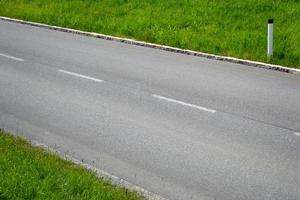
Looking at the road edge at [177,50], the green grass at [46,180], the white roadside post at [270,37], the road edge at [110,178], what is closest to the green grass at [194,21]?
the white roadside post at [270,37]

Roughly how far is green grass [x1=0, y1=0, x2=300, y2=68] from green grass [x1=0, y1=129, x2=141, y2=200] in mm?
8773

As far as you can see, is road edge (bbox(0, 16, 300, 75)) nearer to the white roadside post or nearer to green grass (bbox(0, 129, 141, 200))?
the white roadside post

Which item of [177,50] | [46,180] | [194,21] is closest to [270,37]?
[177,50]

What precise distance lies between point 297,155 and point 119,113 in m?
3.95

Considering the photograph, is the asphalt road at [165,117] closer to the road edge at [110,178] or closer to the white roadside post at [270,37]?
the road edge at [110,178]

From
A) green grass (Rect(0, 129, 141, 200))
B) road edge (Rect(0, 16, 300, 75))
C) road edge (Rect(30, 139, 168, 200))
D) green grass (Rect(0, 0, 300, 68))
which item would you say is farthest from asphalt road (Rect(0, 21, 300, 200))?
green grass (Rect(0, 0, 300, 68))

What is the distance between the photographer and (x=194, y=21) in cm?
1966

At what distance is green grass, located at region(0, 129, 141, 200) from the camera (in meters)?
7.07

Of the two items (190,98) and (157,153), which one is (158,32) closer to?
(190,98)

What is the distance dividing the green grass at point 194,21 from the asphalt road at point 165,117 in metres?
1.21

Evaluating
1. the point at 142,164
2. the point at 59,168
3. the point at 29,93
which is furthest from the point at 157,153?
the point at 29,93

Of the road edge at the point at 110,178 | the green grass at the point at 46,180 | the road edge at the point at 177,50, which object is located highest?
the road edge at the point at 177,50

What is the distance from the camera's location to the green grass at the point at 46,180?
7.07 m

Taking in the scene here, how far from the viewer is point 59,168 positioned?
26.7 feet
